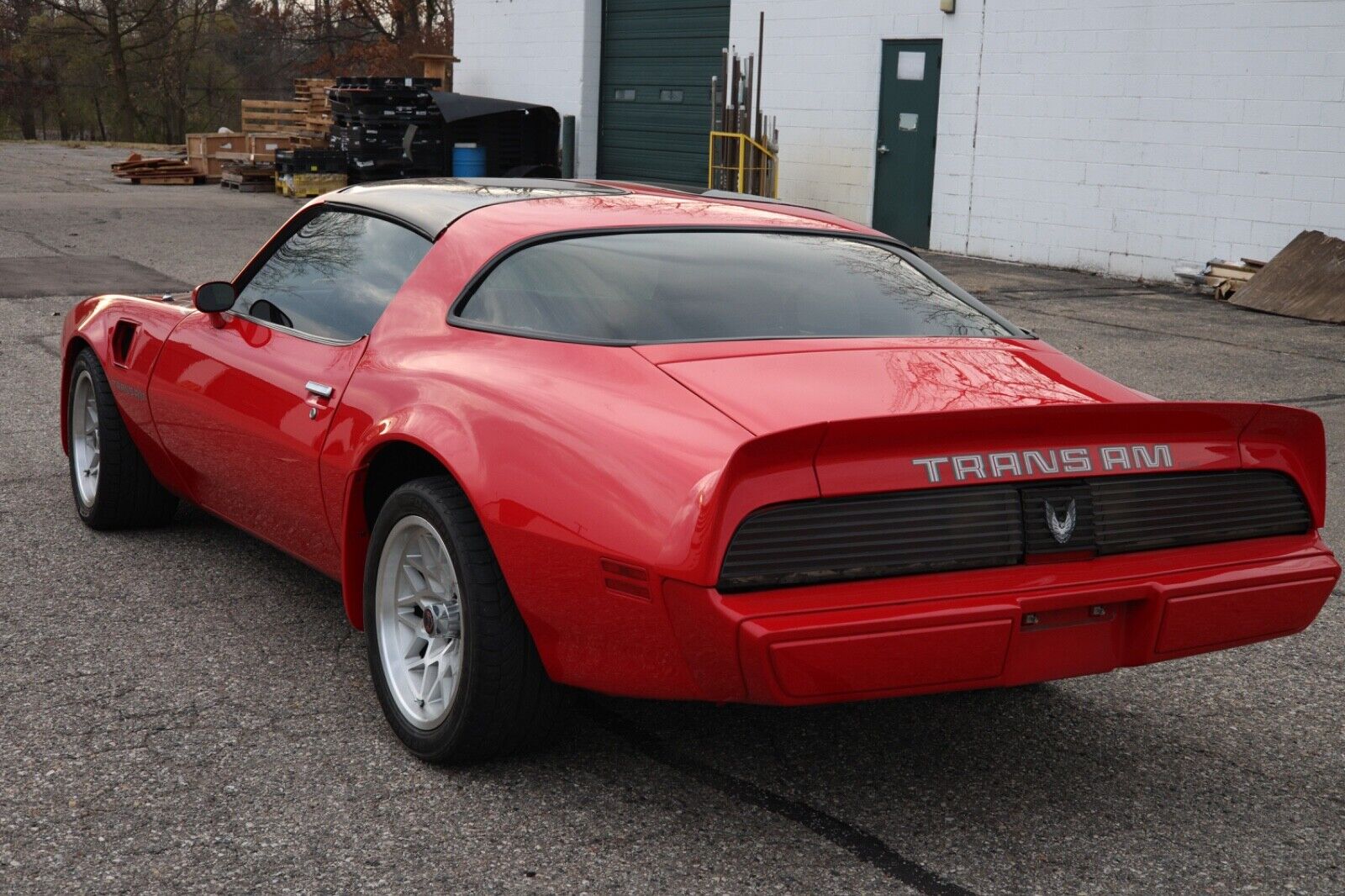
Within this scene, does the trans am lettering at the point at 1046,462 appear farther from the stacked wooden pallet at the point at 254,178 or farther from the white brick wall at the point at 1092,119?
the stacked wooden pallet at the point at 254,178

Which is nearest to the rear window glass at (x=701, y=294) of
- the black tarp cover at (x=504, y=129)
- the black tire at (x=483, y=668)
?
the black tire at (x=483, y=668)

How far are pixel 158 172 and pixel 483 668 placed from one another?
23.8m

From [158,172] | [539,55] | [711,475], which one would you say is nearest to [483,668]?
[711,475]

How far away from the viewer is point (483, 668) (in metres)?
3.10

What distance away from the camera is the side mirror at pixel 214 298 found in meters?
4.39

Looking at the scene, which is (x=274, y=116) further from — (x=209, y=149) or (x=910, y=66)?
(x=910, y=66)


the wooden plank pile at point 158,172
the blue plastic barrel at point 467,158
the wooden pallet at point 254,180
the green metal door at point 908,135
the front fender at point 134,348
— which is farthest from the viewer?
the wooden plank pile at point 158,172

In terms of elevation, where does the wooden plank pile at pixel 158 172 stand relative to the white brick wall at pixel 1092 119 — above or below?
below

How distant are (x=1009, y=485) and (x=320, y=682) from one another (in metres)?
1.91

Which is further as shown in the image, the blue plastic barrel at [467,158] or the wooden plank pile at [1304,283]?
the blue plastic barrel at [467,158]

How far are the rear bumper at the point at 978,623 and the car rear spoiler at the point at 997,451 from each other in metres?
0.15

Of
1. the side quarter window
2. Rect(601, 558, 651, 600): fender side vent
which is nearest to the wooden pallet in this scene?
the side quarter window

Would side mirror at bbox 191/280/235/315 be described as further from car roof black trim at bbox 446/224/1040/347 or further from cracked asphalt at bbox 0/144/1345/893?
car roof black trim at bbox 446/224/1040/347

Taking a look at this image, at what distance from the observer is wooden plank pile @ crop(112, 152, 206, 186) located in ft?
80.8
